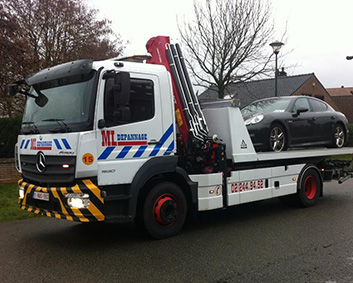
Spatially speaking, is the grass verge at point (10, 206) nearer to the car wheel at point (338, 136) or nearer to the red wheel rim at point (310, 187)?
the red wheel rim at point (310, 187)

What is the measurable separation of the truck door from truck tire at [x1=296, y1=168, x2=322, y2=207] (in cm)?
375

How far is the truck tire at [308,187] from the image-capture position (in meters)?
8.24

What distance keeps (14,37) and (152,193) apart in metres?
7.86

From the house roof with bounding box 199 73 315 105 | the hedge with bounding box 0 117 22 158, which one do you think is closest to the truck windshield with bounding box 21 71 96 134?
the hedge with bounding box 0 117 22 158

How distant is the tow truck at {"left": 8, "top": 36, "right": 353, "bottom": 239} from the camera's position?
505 cm

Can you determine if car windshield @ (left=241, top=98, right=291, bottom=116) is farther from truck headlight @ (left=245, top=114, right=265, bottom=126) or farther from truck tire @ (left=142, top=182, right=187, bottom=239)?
truck tire @ (left=142, top=182, right=187, bottom=239)

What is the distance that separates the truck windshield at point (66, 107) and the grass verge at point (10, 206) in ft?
9.14

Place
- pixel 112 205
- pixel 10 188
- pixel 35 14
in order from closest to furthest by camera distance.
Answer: pixel 112 205 → pixel 10 188 → pixel 35 14

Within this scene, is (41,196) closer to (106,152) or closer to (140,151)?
(106,152)

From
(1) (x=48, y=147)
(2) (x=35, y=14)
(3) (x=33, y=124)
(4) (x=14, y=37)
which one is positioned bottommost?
(1) (x=48, y=147)

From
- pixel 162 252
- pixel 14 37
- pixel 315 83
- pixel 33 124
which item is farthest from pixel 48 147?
pixel 315 83

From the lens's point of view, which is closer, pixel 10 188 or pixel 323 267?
pixel 323 267

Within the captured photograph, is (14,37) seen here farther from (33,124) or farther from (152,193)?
(152,193)

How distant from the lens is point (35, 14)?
1471 centimetres
